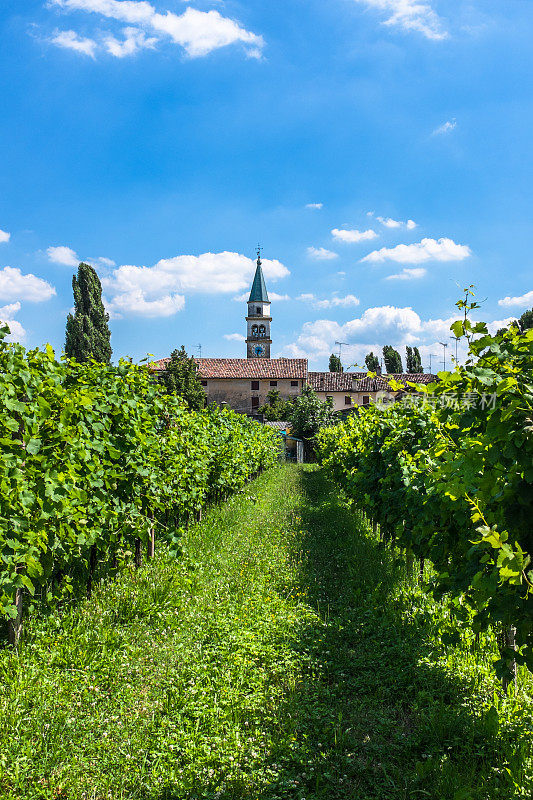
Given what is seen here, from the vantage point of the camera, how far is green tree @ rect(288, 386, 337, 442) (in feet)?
118

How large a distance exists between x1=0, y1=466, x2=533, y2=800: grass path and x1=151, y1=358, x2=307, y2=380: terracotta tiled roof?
48765mm

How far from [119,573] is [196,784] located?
2.92 meters

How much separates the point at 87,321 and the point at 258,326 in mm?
40891

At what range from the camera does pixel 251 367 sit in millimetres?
55375

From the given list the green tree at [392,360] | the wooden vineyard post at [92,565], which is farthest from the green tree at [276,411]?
the wooden vineyard post at [92,565]

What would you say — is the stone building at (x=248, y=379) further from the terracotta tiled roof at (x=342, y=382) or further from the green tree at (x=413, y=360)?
the green tree at (x=413, y=360)

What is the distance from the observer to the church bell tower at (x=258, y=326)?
7662cm

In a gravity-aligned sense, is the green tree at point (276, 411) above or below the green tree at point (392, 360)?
below

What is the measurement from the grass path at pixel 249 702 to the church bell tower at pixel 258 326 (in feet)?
235

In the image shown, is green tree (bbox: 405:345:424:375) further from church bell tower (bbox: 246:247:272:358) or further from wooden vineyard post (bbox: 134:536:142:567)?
wooden vineyard post (bbox: 134:536:142:567)

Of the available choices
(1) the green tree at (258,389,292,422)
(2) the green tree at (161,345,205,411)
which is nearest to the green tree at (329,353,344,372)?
(1) the green tree at (258,389,292,422)

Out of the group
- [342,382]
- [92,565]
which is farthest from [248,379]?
[92,565]

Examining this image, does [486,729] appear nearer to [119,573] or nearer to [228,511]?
[119,573]

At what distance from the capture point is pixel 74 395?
171 inches
